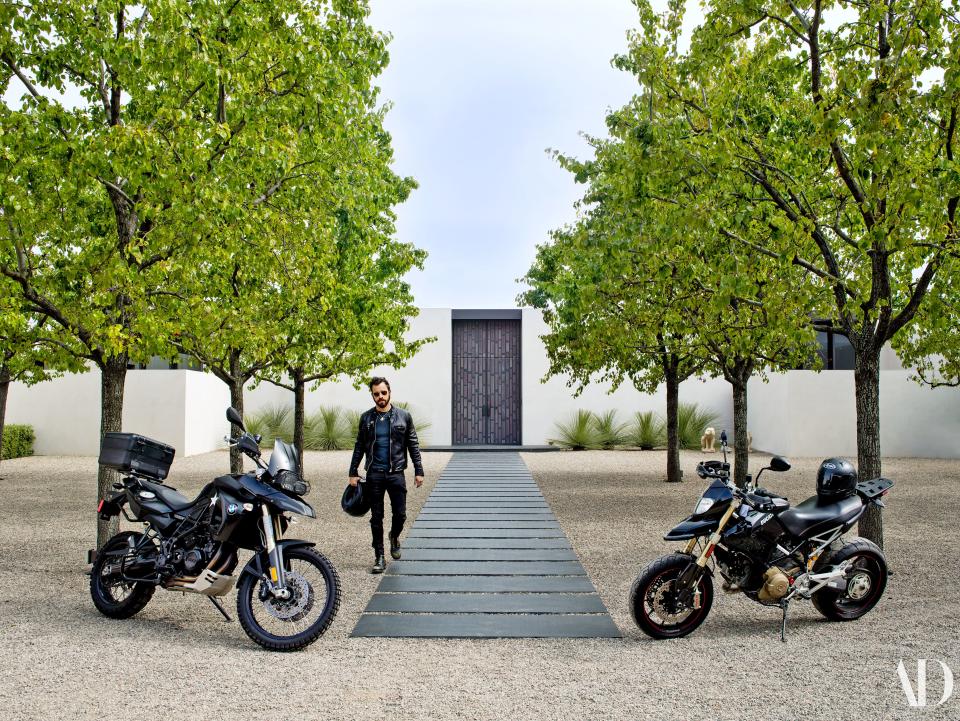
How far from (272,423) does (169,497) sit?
19.0 m

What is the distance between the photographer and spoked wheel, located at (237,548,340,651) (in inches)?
198

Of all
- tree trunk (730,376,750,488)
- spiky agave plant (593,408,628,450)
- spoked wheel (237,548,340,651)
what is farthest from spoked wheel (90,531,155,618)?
spiky agave plant (593,408,628,450)

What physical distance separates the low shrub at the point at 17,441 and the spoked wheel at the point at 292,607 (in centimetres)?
1866

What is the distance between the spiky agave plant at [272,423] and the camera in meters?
23.8

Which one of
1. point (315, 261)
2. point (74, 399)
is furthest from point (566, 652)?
point (74, 399)

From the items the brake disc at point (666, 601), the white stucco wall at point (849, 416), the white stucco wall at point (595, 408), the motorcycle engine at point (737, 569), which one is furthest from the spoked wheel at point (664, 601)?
the white stucco wall at point (849, 416)

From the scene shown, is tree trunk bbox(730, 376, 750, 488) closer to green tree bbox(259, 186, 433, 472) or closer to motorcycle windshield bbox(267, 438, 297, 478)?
green tree bbox(259, 186, 433, 472)

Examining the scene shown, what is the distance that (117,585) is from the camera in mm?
5797

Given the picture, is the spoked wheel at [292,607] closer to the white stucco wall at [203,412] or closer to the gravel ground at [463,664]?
the gravel ground at [463,664]

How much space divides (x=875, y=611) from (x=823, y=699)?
84.1 inches

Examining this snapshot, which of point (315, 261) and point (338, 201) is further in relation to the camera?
point (338, 201)

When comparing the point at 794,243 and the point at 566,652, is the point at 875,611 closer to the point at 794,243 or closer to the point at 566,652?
the point at 566,652

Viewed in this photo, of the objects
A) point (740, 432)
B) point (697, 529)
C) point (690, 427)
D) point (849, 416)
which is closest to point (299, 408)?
point (740, 432)

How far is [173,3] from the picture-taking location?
6918 mm
